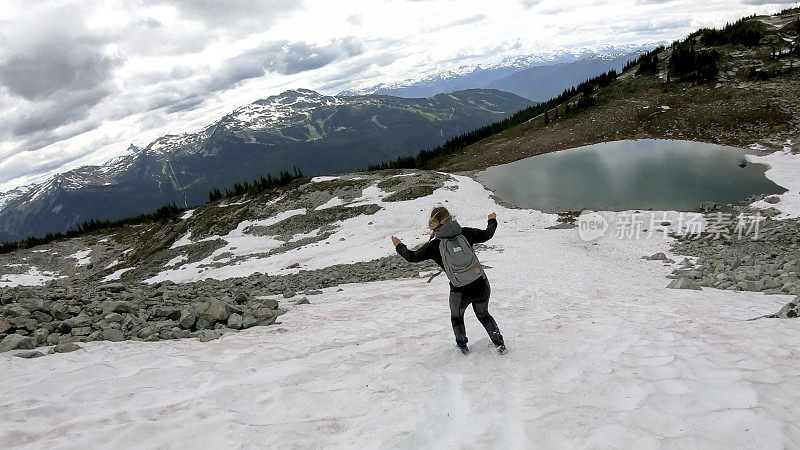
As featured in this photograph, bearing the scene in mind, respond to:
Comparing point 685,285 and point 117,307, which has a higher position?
point 117,307

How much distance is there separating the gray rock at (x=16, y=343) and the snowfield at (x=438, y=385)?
0.26 m

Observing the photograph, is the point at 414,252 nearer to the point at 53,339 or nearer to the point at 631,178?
the point at 53,339

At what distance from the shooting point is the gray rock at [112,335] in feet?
25.1

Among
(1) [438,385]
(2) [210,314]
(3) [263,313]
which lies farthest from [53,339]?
(1) [438,385]

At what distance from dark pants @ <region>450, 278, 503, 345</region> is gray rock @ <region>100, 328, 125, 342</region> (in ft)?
22.1

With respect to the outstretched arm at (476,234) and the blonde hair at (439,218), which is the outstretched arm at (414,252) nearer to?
the blonde hair at (439,218)

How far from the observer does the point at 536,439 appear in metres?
4.04

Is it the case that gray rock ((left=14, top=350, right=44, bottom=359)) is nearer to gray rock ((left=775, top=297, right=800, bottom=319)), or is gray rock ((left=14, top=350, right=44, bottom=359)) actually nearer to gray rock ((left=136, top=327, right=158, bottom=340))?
gray rock ((left=136, top=327, right=158, bottom=340))

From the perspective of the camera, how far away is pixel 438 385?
5.55m

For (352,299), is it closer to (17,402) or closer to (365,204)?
(17,402)

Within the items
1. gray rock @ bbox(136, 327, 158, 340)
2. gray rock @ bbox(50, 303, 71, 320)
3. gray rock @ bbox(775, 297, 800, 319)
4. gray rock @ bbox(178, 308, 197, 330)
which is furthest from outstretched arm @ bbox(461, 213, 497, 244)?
gray rock @ bbox(50, 303, 71, 320)

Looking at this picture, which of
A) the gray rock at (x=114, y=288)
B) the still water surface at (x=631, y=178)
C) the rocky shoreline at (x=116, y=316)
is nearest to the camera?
the rocky shoreline at (x=116, y=316)

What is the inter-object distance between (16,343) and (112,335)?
4.54 feet

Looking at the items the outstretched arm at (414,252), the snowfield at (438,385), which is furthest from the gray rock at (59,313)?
the outstretched arm at (414,252)
